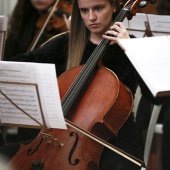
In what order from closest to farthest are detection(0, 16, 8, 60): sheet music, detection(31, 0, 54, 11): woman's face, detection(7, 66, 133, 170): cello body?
detection(7, 66, 133, 170): cello body, detection(0, 16, 8, 60): sheet music, detection(31, 0, 54, 11): woman's face

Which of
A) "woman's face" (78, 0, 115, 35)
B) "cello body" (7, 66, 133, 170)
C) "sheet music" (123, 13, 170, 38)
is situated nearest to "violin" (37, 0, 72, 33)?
"sheet music" (123, 13, 170, 38)

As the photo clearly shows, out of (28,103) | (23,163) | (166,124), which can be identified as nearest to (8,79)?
(28,103)

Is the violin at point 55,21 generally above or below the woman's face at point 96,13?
below

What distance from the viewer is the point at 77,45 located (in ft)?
4.61

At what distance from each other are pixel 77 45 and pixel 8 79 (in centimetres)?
47

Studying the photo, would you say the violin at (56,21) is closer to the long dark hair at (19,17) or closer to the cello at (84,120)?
the long dark hair at (19,17)

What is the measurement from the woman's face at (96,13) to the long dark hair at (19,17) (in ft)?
2.37

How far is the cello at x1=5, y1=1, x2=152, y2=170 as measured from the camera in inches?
43.7

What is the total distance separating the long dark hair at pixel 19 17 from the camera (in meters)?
2.00

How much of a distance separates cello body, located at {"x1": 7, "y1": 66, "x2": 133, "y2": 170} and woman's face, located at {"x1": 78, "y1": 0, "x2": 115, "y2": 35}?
0.53 ft

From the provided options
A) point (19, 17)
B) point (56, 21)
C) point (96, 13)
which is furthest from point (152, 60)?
point (19, 17)

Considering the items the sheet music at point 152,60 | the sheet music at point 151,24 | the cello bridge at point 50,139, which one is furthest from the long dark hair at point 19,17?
the sheet music at point 152,60

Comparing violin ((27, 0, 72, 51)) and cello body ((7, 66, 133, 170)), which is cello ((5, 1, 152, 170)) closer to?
cello body ((7, 66, 133, 170))

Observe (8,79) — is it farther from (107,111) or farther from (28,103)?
(107,111)
